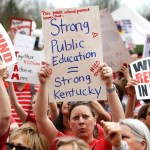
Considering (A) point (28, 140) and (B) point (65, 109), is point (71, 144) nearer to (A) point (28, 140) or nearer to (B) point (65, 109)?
(A) point (28, 140)

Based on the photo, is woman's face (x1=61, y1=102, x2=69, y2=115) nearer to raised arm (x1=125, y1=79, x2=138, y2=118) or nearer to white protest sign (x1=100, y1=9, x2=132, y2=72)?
raised arm (x1=125, y1=79, x2=138, y2=118)

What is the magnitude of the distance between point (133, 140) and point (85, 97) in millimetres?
811

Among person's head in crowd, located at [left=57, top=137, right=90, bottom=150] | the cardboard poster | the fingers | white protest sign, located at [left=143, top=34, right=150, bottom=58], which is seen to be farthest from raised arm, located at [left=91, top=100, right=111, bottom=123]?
the cardboard poster

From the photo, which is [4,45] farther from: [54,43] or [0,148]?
[0,148]

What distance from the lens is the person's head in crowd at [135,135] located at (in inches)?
166

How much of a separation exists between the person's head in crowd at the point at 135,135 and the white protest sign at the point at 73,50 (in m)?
0.69

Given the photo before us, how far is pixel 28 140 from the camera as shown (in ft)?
15.4

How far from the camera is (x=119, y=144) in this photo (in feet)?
11.8

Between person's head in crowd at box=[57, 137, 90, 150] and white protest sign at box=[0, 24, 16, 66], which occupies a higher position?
white protest sign at box=[0, 24, 16, 66]

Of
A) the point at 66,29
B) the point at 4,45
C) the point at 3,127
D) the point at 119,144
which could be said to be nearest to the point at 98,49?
the point at 66,29

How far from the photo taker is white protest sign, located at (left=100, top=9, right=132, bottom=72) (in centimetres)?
655

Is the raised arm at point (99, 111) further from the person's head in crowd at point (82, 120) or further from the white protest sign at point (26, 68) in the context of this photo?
the white protest sign at point (26, 68)

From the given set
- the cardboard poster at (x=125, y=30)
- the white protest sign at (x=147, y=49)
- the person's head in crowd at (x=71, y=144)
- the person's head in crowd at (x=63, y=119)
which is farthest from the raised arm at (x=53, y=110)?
the cardboard poster at (x=125, y=30)

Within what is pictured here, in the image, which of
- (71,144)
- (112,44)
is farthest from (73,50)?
(112,44)
